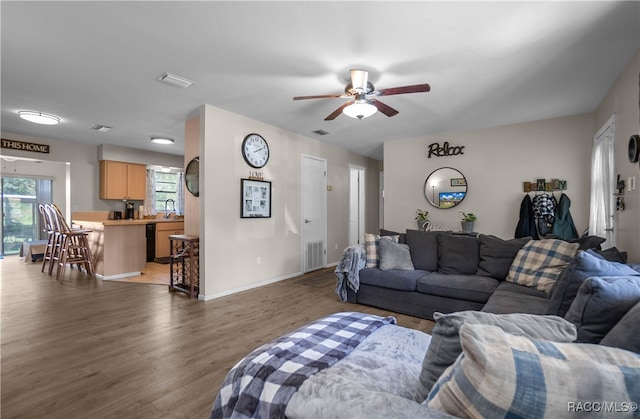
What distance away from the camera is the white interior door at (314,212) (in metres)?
5.45

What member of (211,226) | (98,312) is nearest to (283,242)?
(211,226)

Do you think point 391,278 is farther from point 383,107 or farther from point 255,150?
point 255,150

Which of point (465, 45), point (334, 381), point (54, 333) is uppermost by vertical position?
point (465, 45)

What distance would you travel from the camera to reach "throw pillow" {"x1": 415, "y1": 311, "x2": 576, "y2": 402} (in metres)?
0.87

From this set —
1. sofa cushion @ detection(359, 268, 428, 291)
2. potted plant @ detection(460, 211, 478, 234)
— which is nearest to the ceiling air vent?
sofa cushion @ detection(359, 268, 428, 291)

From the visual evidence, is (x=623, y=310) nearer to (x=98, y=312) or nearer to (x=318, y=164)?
(x=98, y=312)

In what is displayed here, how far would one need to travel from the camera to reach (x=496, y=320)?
0.94 meters

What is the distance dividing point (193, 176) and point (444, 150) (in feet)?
13.2

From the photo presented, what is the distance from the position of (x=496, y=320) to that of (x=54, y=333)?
364cm

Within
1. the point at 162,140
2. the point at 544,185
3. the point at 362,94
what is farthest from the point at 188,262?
the point at 544,185

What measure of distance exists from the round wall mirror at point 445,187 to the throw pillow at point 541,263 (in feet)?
6.70

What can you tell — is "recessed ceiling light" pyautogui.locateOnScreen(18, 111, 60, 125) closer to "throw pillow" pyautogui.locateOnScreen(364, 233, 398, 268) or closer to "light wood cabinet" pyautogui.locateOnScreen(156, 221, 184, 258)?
"light wood cabinet" pyautogui.locateOnScreen(156, 221, 184, 258)

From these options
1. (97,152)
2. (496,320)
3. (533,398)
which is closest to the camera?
(533,398)

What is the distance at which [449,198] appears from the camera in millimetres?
5098
